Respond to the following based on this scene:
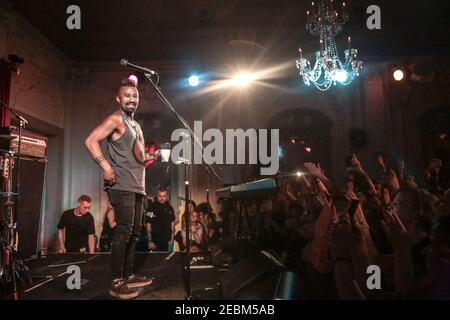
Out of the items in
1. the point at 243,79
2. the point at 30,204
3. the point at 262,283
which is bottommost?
the point at 262,283

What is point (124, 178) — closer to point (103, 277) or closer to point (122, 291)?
point (122, 291)

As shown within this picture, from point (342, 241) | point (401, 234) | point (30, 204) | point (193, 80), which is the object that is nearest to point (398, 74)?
point (193, 80)

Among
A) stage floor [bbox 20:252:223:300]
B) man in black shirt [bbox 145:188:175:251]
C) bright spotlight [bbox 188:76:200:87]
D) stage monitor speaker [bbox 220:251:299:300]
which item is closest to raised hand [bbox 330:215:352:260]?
stage monitor speaker [bbox 220:251:299:300]

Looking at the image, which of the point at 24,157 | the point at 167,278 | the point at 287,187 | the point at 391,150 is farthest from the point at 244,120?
the point at 167,278

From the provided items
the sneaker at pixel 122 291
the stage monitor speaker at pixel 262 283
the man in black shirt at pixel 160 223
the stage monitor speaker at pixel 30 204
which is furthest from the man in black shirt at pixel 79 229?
the stage monitor speaker at pixel 262 283

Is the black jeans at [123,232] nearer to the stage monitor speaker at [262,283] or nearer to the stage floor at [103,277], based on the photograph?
the stage floor at [103,277]

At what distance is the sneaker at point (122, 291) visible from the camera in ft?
6.79

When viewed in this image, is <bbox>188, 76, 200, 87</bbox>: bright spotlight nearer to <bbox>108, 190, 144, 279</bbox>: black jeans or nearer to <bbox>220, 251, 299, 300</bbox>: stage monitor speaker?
<bbox>108, 190, 144, 279</bbox>: black jeans

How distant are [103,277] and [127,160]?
1154 mm

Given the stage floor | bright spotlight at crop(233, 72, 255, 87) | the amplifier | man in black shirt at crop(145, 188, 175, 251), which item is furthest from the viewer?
bright spotlight at crop(233, 72, 255, 87)

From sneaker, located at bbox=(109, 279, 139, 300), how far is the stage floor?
5 cm

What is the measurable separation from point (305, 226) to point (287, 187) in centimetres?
105

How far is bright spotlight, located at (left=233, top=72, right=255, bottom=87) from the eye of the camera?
662cm

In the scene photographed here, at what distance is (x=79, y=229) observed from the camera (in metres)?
4.34
